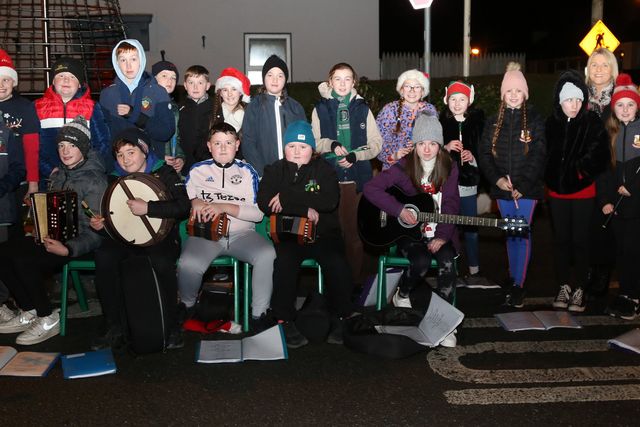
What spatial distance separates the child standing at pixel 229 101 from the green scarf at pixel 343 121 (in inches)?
37.3

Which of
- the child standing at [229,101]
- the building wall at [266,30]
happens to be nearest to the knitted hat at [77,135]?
the child standing at [229,101]

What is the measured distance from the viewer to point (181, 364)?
4.87m

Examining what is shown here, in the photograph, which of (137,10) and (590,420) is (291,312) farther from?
(137,10)

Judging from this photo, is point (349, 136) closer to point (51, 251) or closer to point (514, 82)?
point (514, 82)

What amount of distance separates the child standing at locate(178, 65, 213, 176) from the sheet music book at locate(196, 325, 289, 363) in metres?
2.08

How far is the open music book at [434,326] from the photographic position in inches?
201

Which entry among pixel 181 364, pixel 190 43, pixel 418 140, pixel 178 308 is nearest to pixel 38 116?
pixel 178 308

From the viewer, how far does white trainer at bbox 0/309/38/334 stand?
562 centimetres

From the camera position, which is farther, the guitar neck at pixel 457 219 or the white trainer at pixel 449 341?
the guitar neck at pixel 457 219

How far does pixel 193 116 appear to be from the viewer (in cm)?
670

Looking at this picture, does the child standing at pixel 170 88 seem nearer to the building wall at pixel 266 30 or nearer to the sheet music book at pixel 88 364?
the sheet music book at pixel 88 364

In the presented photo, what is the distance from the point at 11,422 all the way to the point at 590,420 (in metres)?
3.34

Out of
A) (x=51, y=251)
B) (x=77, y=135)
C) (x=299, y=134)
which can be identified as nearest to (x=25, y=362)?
(x=51, y=251)

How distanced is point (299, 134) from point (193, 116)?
1.49m
